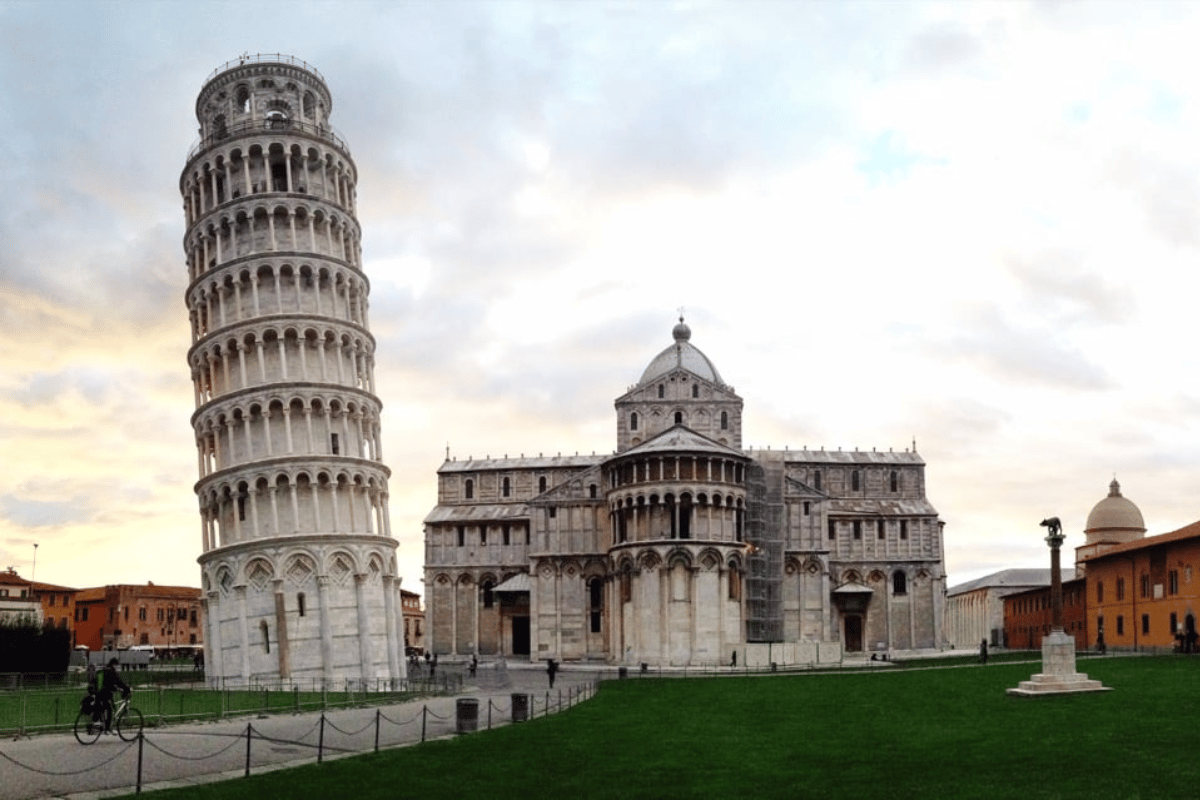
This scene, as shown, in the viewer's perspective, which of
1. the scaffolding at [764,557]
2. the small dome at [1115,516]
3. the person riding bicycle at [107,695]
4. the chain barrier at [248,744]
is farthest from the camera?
the small dome at [1115,516]

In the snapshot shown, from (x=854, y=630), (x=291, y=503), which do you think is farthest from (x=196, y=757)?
(x=854, y=630)

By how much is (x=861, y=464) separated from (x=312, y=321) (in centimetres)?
5697

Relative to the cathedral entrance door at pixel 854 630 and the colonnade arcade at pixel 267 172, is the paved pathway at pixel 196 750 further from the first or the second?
the cathedral entrance door at pixel 854 630

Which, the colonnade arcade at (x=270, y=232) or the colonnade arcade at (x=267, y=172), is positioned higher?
the colonnade arcade at (x=267, y=172)

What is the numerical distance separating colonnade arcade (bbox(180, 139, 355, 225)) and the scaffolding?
39.5m

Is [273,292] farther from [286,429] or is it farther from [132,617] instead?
[132,617]

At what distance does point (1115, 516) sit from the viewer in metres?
116

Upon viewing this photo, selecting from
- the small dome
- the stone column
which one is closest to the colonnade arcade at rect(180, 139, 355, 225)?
the stone column

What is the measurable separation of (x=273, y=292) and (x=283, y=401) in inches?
239

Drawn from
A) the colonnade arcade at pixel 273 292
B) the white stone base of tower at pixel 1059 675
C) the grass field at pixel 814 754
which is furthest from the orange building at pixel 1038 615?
the colonnade arcade at pixel 273 292

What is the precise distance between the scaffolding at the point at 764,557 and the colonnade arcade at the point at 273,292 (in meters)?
37.2

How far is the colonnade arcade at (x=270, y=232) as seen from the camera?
207 ft

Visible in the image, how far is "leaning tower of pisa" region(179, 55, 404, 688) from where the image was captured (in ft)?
195

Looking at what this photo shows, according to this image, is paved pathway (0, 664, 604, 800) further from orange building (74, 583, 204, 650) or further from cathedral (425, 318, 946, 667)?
orange building (74, 583, 204, 650)
